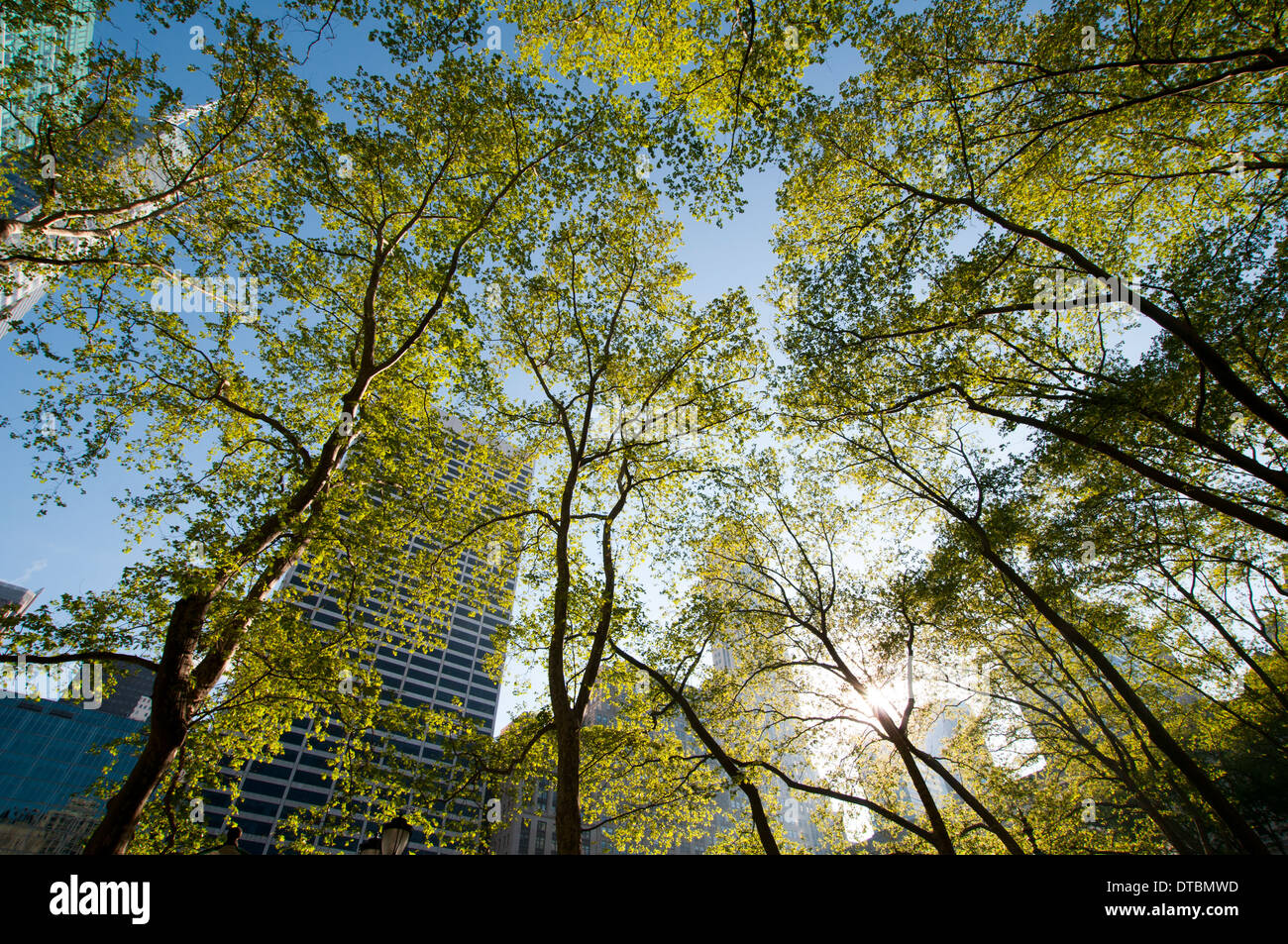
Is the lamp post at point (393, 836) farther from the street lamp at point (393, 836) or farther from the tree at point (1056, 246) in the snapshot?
the tree at point (1056, 246)

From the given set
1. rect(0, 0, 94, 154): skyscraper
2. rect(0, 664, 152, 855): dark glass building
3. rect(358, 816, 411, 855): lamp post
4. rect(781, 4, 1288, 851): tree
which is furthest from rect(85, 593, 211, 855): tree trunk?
rect(0, 664, 152, 855): dark glass building

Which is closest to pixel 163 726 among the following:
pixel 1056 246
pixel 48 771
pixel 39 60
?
pixel 39 60

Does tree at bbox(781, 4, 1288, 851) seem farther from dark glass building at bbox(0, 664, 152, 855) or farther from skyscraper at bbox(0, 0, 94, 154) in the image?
dark glass building at bbox(0, 664, 152, 855)

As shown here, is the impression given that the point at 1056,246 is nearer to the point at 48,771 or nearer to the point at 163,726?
the point at 163,726

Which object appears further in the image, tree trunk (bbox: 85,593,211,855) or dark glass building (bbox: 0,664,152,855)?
dark glass building (bbox: 0,664,152,855)

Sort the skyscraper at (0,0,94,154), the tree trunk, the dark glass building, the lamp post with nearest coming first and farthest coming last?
the lamp post → the tree trunk → the skyscraper at (0,0,94,154) → the dark glass building

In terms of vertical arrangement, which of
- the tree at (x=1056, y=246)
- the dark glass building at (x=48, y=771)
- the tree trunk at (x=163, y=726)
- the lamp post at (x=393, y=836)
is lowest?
the lamp post at (x=393, y=836)

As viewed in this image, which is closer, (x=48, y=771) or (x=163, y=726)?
(x=163, y=726)

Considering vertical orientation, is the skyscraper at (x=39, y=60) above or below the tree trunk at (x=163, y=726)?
above

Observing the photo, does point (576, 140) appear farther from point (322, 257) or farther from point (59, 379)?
point (59, 379)

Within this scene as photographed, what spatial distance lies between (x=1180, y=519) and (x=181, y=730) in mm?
25100

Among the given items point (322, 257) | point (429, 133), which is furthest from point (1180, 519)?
point (322, 257)

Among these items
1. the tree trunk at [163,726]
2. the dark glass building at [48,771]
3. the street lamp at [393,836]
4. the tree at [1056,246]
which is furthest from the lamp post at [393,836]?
the dark glass building at [48,771]
